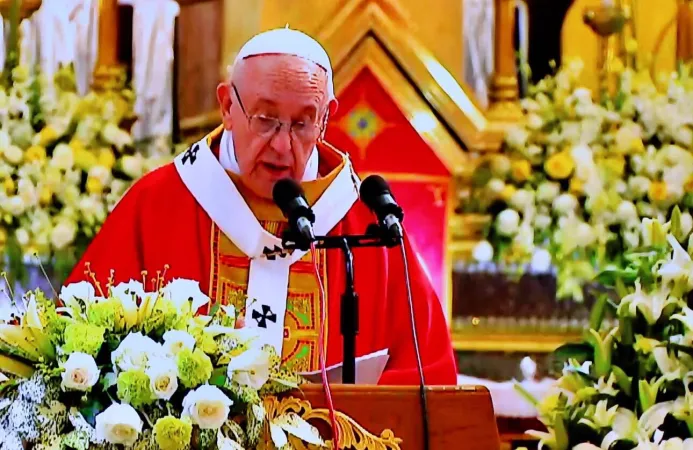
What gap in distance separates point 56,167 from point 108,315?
8.55ft

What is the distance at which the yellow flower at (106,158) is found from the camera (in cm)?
486

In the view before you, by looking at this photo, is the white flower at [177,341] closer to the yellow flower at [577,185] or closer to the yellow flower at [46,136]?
the yellow flower at [46,136]

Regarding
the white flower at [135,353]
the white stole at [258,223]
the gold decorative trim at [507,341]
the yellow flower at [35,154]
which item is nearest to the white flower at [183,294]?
the white flower at [135,353]

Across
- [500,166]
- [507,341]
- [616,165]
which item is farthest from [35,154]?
[616,165]

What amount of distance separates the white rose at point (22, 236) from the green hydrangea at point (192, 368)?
2.68 metres

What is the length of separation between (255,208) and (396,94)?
5.68 feet

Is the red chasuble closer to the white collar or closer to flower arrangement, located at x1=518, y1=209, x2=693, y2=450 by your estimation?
the white collar

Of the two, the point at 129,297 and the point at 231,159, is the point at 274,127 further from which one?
the point at 129,297

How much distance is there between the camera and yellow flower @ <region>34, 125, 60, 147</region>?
4.80 metres

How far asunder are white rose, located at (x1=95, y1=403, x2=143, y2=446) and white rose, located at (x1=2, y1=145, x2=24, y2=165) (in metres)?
2.78

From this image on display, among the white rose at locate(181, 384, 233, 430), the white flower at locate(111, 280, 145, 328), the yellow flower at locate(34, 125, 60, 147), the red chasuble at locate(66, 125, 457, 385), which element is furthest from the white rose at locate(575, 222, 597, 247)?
the white rose at locate(181, 384, 233, 430)

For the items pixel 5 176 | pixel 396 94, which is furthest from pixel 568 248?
pixel 5 176

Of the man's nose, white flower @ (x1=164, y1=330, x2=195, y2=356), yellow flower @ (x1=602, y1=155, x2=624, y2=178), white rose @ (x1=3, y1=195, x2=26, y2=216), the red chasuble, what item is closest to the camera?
white flower @ (x1=164, y1=330, x2=195, y2=356)

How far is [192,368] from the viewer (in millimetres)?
2182
